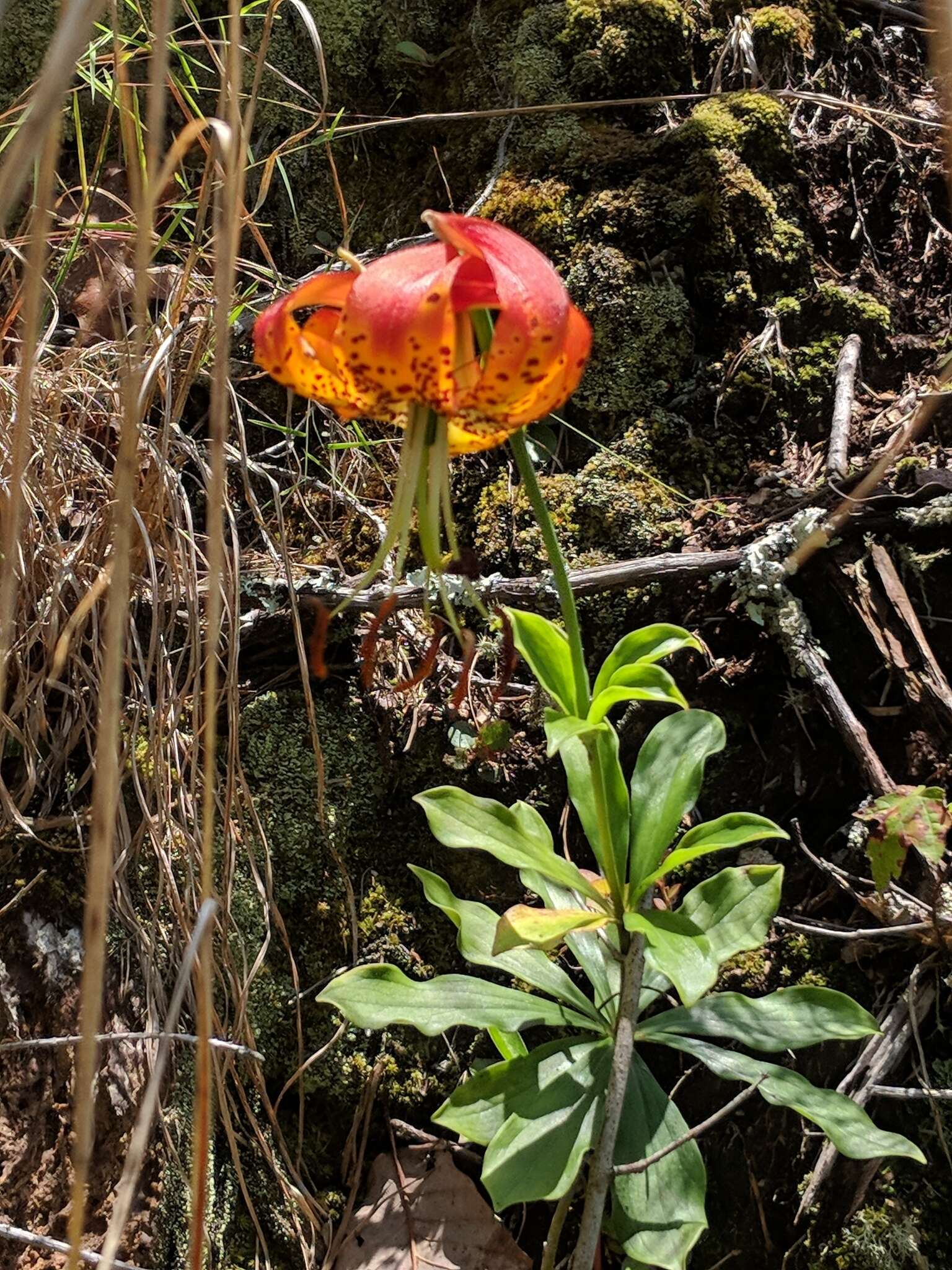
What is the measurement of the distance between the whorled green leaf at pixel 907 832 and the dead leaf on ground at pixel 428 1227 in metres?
0.66

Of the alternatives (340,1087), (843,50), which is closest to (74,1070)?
(340,1087)

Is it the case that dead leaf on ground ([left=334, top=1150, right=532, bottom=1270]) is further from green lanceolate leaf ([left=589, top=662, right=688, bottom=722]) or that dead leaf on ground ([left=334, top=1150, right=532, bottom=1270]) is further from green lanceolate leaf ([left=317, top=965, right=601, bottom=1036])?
green lanceolate leaf ([left=589, top=662, right=688, bottom=722])

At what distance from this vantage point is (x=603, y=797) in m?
1.17

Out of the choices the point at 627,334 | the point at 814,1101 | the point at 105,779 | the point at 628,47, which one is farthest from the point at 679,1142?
the point at 628,47

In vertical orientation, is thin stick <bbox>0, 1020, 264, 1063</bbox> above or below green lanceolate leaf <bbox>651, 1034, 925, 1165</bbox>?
above

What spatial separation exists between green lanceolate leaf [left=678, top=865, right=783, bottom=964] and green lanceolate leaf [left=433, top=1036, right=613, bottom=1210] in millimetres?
186

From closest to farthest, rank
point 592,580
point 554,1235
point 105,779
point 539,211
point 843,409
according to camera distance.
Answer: point 105,779
point 554,1235
point 592,580
point 843,409
point 539,211

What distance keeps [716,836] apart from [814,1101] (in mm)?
308

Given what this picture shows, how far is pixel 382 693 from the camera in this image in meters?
1.64

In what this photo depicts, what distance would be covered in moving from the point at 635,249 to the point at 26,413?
1505mm

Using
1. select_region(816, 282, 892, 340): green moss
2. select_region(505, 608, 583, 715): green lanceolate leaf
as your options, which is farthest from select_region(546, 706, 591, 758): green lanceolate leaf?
select_region(816, 282, 892, 340): green moss

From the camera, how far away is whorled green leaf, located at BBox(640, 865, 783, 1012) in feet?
3.93

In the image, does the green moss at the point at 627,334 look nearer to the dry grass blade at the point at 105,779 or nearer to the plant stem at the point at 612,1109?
the plant stem at the point at 612,1109

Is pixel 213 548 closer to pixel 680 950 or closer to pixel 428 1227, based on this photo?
pixel 680 950
